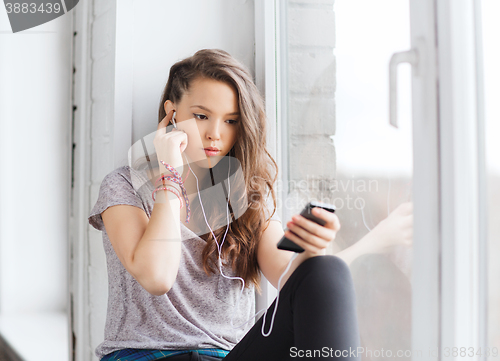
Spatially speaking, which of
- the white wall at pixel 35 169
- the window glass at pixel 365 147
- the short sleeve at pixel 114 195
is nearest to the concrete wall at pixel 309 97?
the window glass at pixel 365 147

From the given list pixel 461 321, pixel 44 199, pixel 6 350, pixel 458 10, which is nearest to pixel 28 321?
pixel 6 350

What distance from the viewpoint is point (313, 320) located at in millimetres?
598

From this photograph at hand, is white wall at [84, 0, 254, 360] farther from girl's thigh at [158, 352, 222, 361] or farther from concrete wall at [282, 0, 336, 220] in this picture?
girl's thigh at [158, 352, 222, 361]

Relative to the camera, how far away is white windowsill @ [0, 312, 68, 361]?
100cm

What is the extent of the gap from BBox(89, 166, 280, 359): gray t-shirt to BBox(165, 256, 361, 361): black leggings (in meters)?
0.17

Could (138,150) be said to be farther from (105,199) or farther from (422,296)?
(422,296)

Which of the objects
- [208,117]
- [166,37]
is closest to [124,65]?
[166,37]

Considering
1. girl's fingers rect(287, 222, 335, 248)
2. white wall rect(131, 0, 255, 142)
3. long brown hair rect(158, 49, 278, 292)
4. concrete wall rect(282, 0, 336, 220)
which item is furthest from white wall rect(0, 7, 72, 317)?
girl's fingers rect(287, 222, 335, 248)

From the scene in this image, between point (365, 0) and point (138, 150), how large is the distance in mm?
600

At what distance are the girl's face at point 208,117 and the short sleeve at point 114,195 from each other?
151 mm

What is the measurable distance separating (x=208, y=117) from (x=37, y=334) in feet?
2.50

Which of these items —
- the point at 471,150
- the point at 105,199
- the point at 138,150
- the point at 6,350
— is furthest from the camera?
the point at 6,350

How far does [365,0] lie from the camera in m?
0.65

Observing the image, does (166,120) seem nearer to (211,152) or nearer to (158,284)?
(211,152)
